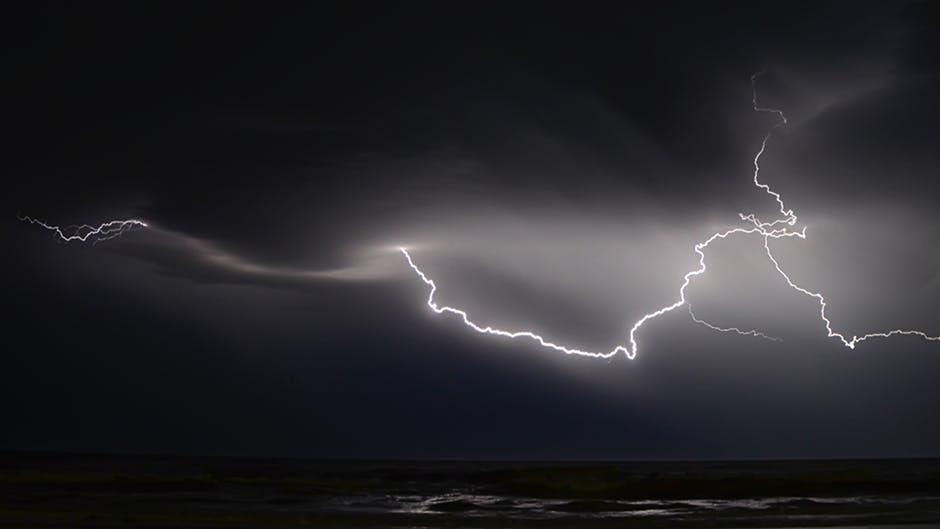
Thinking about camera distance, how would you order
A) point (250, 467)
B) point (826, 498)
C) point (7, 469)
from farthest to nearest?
point (250, 467), point (7, 469), point (826, 498)

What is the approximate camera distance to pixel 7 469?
120 ft

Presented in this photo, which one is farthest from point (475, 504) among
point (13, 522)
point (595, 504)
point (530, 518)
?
point (13, 522)

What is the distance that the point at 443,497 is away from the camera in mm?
26781

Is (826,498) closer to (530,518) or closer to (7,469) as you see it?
(530,518)

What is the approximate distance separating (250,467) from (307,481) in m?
12.4

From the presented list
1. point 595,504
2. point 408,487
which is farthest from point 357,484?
point 595,504

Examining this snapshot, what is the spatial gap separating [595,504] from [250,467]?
25378mm

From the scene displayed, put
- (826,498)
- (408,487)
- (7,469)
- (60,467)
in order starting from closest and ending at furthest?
(826,498), (408,487), (7,469), (60,467)

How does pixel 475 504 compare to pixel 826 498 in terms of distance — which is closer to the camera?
pixel 475 504

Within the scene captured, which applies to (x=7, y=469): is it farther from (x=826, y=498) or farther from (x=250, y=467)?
(x=826, y=498)

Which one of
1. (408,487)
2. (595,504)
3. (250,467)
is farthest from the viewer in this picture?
(250,467)

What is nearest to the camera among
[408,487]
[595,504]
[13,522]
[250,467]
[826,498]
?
[13,522]

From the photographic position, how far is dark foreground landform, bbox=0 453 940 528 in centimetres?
1829

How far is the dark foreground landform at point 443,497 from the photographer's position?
1829 cm
